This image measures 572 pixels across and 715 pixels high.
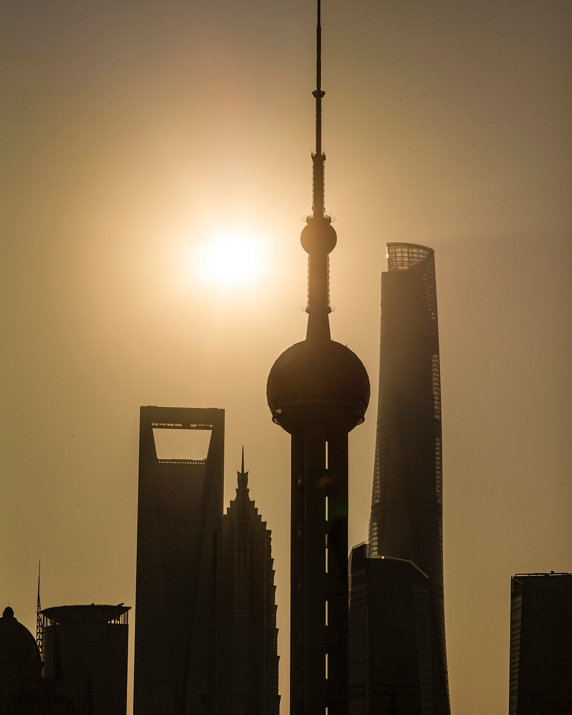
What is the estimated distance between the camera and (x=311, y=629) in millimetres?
199750
